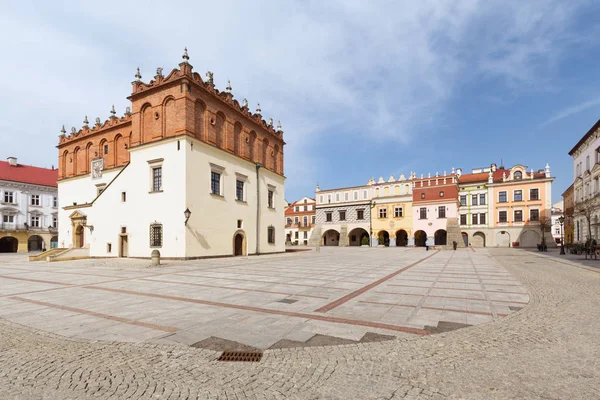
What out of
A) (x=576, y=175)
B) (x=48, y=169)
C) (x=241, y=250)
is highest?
(x=48, y=169)

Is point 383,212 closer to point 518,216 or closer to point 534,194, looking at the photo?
point 518,216

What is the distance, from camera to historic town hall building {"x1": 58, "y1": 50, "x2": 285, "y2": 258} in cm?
2281

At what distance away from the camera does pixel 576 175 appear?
43719 mm

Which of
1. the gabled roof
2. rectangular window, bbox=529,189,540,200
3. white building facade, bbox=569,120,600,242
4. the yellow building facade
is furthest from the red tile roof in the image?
rectangular window, bbox=529,189,540,200

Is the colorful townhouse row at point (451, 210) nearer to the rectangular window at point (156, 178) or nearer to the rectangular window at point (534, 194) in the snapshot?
the rectangular window at point (534, 194)

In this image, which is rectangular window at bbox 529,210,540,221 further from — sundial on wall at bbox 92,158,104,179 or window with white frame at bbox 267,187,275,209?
sundial on wall at bbox 92,158,104,179

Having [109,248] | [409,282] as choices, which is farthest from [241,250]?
[409,282]

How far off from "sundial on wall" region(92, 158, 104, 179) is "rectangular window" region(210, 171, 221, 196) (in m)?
14.7

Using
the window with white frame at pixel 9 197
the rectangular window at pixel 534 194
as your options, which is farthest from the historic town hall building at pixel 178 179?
the rectangular window at pixel 534 194

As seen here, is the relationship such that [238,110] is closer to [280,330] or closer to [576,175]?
[280,330]

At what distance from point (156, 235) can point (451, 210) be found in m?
41.2

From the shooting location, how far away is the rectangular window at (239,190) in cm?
2805

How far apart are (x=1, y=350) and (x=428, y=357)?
614cm

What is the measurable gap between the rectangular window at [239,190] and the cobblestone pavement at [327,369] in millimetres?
22792
